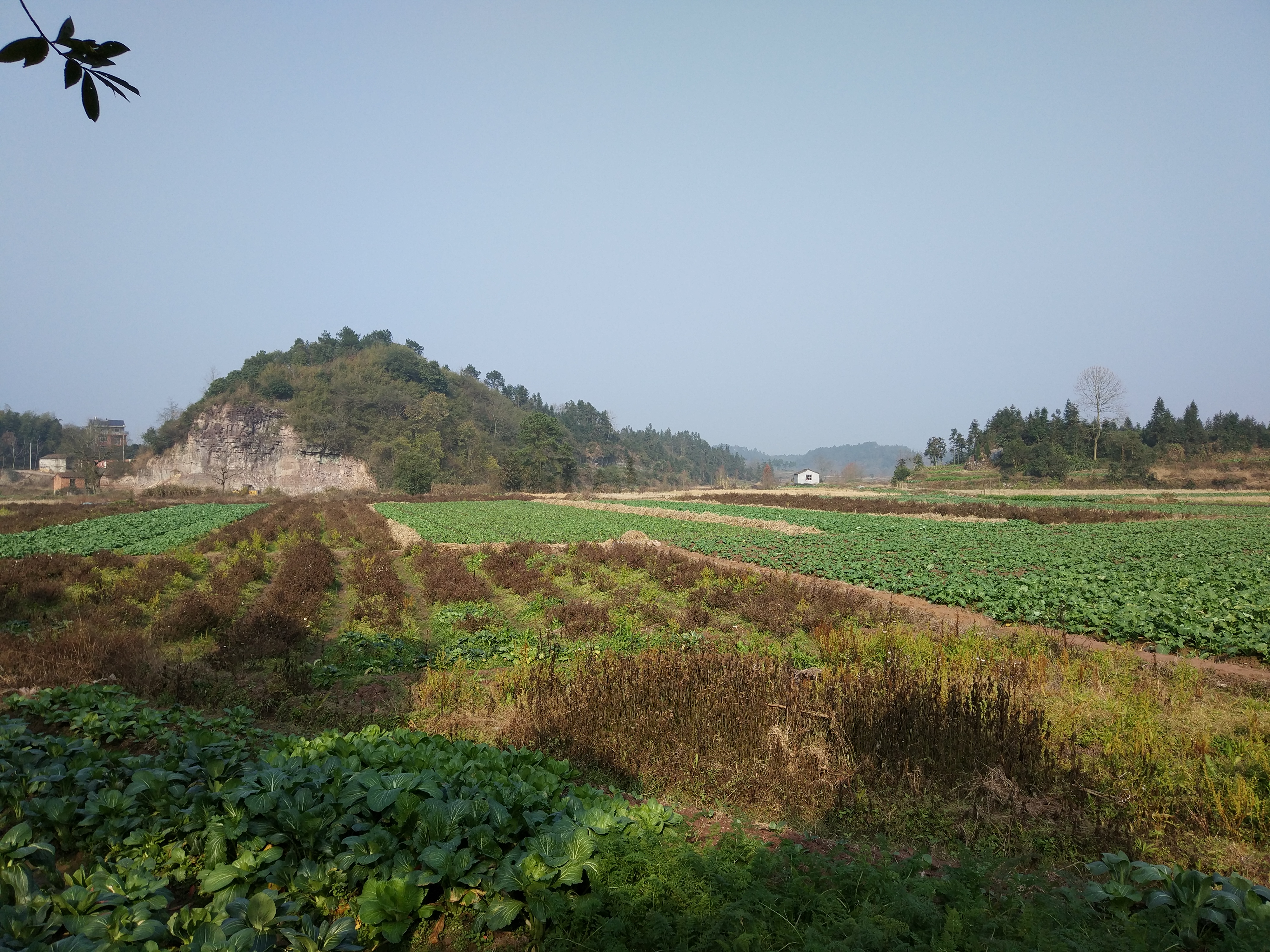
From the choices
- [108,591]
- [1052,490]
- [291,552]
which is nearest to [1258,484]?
[1052,490]

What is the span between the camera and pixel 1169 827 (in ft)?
15.6

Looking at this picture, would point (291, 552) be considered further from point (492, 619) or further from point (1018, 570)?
point (1018, 570)

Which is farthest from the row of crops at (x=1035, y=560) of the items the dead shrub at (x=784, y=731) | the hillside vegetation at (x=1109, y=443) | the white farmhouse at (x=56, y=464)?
the white farmhouse at (x=56, y=464)

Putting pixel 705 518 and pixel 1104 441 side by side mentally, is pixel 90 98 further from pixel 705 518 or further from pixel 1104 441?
pixel 1104 441

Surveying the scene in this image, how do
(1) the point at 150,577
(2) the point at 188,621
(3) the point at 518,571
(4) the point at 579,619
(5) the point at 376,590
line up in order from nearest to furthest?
1. (2) the point at 188,621
2. (4) the point at 579,619
3. (5) the point at 376,590
4. (1) the point at 150,577
5. (3) the point at 518,571

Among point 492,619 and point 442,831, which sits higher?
point 442,831

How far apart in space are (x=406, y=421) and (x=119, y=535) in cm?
7775

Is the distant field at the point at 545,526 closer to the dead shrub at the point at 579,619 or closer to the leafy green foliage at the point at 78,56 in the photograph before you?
the dead shrub at the point at 579,619

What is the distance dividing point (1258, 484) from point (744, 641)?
7519 cm

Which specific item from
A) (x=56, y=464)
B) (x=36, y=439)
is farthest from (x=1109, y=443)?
(x=36, y=439)

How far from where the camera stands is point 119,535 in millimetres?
25875

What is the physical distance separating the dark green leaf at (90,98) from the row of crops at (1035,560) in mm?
13460

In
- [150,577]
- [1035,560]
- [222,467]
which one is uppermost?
[222,467]

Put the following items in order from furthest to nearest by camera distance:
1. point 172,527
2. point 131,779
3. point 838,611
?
point 172,527, point 838,611, point 131,779
